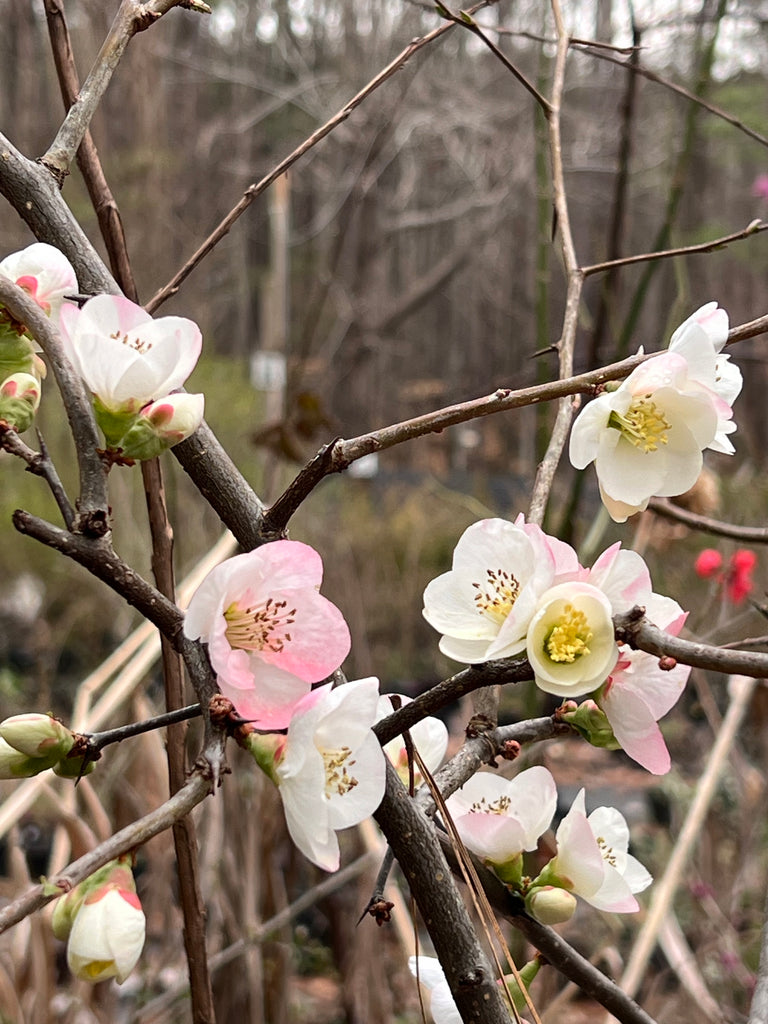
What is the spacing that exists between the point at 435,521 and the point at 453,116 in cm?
203

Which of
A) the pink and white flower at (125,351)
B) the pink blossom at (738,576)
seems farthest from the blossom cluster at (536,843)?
the pink blossom at (738,576)

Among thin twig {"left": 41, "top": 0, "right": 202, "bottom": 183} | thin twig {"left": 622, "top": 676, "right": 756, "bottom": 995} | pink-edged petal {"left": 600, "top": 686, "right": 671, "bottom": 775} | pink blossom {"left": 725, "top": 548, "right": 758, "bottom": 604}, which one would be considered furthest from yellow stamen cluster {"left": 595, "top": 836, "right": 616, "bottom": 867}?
pink blossom {"left": 725, "top": 548, "right": 758, "bottom": 604}

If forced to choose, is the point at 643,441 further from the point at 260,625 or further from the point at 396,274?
the point at 396,274

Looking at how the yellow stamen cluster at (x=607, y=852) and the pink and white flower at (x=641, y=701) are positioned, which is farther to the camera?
the yellow stamen cluster at (x=607, y=852)

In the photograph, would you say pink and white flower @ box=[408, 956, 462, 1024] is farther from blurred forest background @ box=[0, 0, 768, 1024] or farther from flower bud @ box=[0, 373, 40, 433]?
blurred forest background @ box=[0, 0, 768, 1024]

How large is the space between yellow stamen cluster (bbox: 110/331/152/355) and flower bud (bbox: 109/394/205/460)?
0.02 meters

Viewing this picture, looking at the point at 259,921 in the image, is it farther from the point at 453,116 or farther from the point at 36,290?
the point at 453,116

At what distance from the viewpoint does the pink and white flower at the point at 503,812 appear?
0.39 m

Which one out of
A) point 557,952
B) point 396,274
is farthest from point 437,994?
point 396,274

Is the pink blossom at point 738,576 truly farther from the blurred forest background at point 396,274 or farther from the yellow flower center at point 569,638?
the yellow flower center at point 569,638

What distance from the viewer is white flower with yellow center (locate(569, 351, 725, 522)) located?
0.36 metres

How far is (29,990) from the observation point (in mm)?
1148

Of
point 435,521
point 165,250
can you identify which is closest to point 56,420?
point 165,250

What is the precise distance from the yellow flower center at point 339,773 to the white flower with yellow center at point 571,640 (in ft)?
0.21
